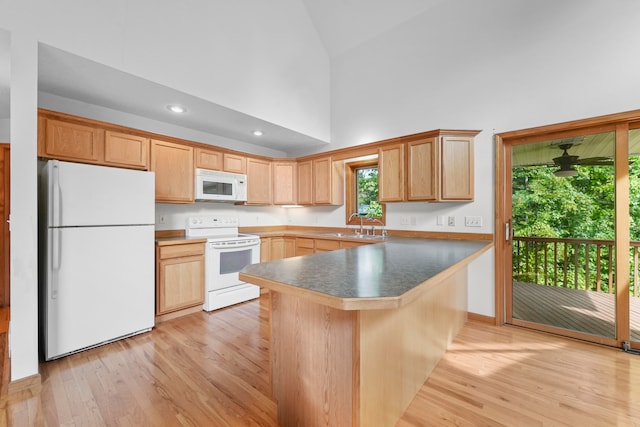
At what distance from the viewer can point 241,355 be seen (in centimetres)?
226

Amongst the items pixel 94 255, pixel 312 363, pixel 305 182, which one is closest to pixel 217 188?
pixel 305 182

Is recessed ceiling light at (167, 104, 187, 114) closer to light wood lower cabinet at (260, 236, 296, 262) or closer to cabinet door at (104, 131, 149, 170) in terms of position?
cabinet door at (104, 131, 149, 170)

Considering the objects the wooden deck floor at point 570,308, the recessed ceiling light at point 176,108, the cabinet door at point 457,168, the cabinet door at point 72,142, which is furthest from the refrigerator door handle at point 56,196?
the wooden deck floor at point 570,308

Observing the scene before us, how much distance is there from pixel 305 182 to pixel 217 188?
137 cm

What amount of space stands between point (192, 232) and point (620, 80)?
4.57 metres

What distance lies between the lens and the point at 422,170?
313 cm

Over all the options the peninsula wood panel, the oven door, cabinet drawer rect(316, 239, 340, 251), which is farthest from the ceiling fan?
the oven door

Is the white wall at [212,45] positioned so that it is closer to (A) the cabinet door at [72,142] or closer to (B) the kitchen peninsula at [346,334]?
(A) the cabinet door at [72,142]

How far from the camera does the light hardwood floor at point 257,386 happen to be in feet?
5.18

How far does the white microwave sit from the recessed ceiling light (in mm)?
710

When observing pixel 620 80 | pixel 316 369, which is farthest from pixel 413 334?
pixel 620 80

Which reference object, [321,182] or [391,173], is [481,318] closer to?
[391,173]

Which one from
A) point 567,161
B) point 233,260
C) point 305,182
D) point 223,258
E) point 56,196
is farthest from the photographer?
point 305,182

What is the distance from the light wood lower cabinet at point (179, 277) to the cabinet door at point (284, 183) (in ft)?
5.00
